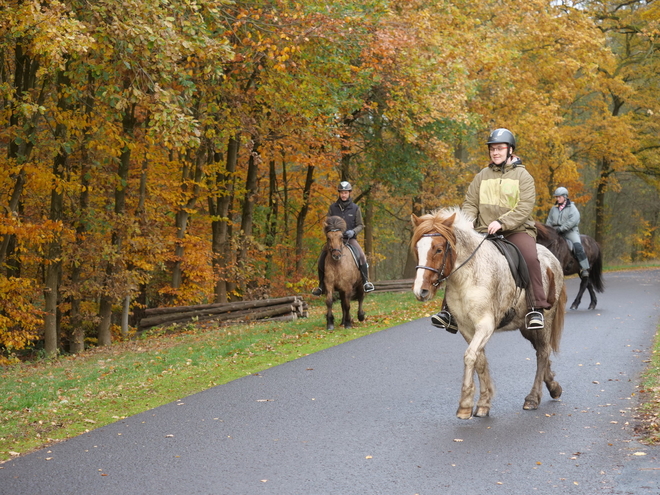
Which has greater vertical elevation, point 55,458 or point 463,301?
point 463,301

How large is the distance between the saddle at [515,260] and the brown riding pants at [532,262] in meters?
0.06

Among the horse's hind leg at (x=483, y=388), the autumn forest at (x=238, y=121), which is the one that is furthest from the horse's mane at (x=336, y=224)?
the horse's hind leg at (x=483, y=388)

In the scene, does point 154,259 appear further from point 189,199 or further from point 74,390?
point 74,390

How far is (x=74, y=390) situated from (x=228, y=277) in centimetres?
1444

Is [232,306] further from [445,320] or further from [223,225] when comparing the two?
[445,320]

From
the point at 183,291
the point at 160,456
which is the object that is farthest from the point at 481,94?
the point at 160,456

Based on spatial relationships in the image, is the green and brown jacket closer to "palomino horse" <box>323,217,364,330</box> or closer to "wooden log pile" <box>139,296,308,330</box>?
"palomino horse" <box>323,217,364,330</box>

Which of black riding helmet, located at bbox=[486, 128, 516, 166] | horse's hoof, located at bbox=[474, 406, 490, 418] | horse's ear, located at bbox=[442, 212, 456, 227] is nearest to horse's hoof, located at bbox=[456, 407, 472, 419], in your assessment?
horse's hoof, located at bbox=[474, 406, 490, 418]

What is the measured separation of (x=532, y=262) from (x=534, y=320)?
26.0 inches

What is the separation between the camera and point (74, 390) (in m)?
10.7

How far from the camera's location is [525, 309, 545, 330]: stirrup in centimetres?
770

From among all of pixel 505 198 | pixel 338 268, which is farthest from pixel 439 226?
pixel 338 268

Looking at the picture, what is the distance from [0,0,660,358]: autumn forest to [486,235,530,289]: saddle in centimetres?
509

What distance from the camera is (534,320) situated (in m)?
7.72
